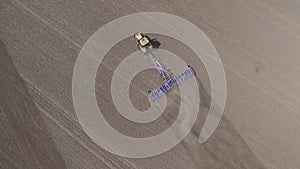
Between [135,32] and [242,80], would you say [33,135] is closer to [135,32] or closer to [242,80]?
[135,32]

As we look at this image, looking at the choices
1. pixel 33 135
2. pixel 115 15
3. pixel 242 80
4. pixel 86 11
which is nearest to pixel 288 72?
pixel 242 80

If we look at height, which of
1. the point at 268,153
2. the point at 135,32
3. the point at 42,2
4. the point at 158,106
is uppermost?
the point at 42,2

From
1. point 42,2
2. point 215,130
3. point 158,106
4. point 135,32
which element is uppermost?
point 42,2

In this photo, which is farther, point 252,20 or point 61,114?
point 252,20

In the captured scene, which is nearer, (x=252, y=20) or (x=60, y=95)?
(x=60, y=95)

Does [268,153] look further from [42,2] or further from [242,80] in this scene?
[42,2]

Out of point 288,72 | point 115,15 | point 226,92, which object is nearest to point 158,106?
point 226,92

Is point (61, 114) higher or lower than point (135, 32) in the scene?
lower
